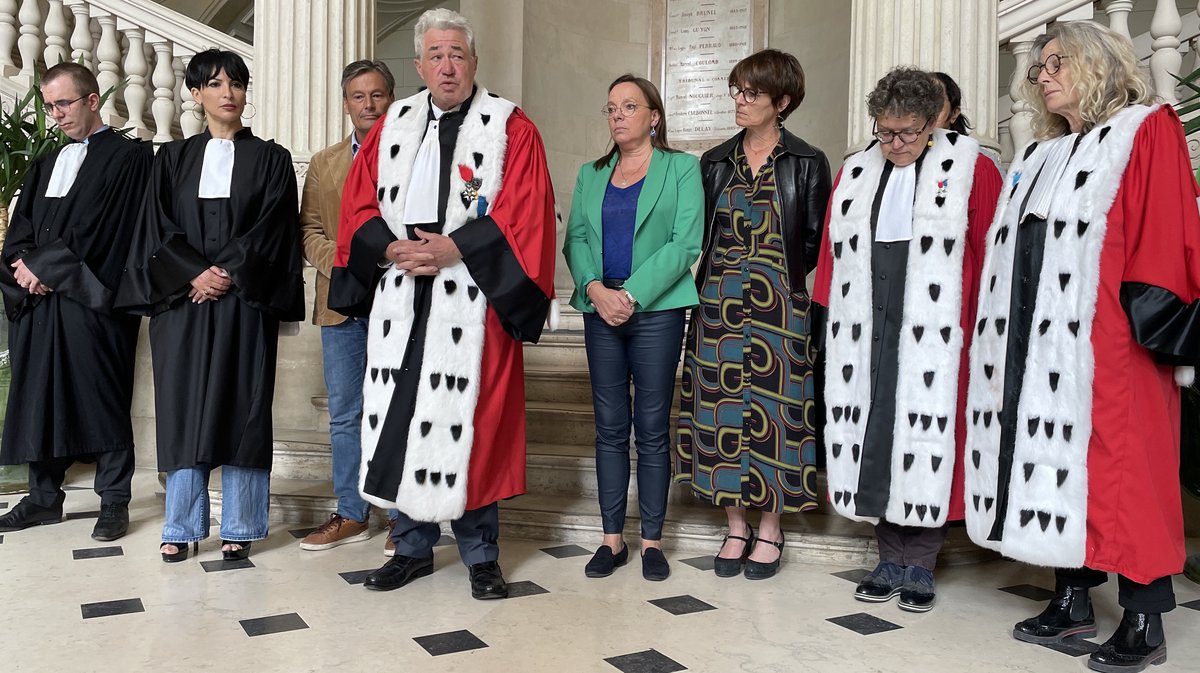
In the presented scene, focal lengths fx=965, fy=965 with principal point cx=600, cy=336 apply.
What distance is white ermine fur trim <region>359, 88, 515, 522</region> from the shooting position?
2979mm

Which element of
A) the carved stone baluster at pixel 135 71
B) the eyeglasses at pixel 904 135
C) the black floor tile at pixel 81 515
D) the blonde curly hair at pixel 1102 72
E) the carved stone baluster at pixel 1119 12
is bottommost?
the black floor tile at pixel 81 515

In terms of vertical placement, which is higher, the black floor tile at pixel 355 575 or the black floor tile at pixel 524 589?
the black floor tile at pixel 524 589

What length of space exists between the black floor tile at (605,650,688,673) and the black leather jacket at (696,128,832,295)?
1.32 meters

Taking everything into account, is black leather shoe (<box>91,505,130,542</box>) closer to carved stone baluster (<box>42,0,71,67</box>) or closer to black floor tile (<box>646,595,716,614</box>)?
black floor tile (<box>646,595,716,614</box>)

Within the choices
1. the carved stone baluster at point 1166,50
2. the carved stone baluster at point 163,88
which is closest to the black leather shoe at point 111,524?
the carved stone baluster at point 163,88

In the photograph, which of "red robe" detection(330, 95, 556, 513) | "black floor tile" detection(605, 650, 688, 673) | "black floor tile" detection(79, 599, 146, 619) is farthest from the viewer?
"red robe" detection(330, 95, 556, 513)

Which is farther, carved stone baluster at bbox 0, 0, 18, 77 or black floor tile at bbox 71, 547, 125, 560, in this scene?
carved stone baluster at bbox 0, 0, 18, 77

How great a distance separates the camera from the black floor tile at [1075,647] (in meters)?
2.61

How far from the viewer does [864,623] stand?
2834mm

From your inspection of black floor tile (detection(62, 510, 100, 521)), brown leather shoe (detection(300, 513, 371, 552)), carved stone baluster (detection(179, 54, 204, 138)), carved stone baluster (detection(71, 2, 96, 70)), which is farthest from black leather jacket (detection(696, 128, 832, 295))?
carved stone baluster (detection(71, 2, 96, 70))

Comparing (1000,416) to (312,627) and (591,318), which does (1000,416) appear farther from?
(312,627)

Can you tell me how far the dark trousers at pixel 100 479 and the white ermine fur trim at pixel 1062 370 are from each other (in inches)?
128

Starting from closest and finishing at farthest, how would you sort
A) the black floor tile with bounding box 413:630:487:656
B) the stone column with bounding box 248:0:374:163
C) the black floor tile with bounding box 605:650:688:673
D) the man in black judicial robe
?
the black floor tile with bounding box 605:650:688:673 → the black floor tile with bounding box 413:630:487:656 → the man in black judicial robe → the stone column with bounding box 248:0:374:163

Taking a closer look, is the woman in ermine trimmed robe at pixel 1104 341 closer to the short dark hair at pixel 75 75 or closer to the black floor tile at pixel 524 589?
the black floor tile at pixel 524 589
